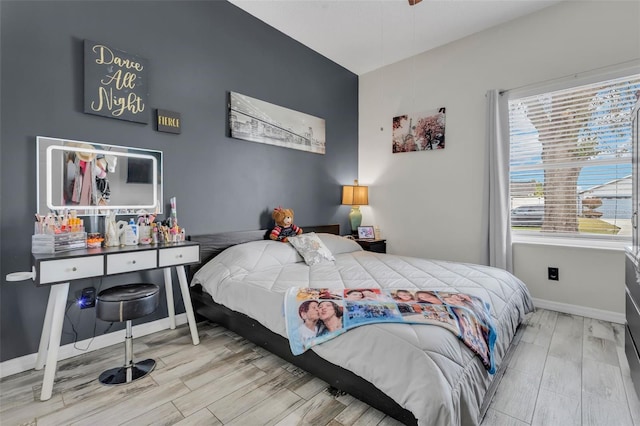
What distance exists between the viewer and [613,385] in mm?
1690

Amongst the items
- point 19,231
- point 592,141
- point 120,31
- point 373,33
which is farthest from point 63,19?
point 592,141

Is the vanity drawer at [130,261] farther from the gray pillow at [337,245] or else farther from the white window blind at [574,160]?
the white window blind at [574,160]

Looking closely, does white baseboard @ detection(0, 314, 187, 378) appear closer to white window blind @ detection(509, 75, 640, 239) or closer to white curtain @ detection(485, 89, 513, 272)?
white curtain @ detection(485, 89, 513, 272)

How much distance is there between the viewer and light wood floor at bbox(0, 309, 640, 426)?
1436 millimetres

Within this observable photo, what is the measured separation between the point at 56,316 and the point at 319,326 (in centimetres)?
146

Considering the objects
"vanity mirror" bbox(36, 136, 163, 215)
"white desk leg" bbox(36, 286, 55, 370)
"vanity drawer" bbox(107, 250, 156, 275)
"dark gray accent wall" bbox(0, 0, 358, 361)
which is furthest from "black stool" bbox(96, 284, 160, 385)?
"vanity mirror" bbox(36, 136, 163, 215)

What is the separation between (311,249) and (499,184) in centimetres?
213

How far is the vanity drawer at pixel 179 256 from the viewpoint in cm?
203

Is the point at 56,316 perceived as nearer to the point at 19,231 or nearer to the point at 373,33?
the point at 19,231

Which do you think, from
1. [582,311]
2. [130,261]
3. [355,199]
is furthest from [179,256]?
[582,311]

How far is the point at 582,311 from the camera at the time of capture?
278 cm

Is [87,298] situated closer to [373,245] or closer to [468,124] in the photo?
[373,245]

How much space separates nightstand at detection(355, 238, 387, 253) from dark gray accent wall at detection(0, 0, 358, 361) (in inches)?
22.0

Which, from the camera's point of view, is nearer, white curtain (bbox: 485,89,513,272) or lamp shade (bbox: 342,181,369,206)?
white curtain (bbox: 485,89,513,272)
